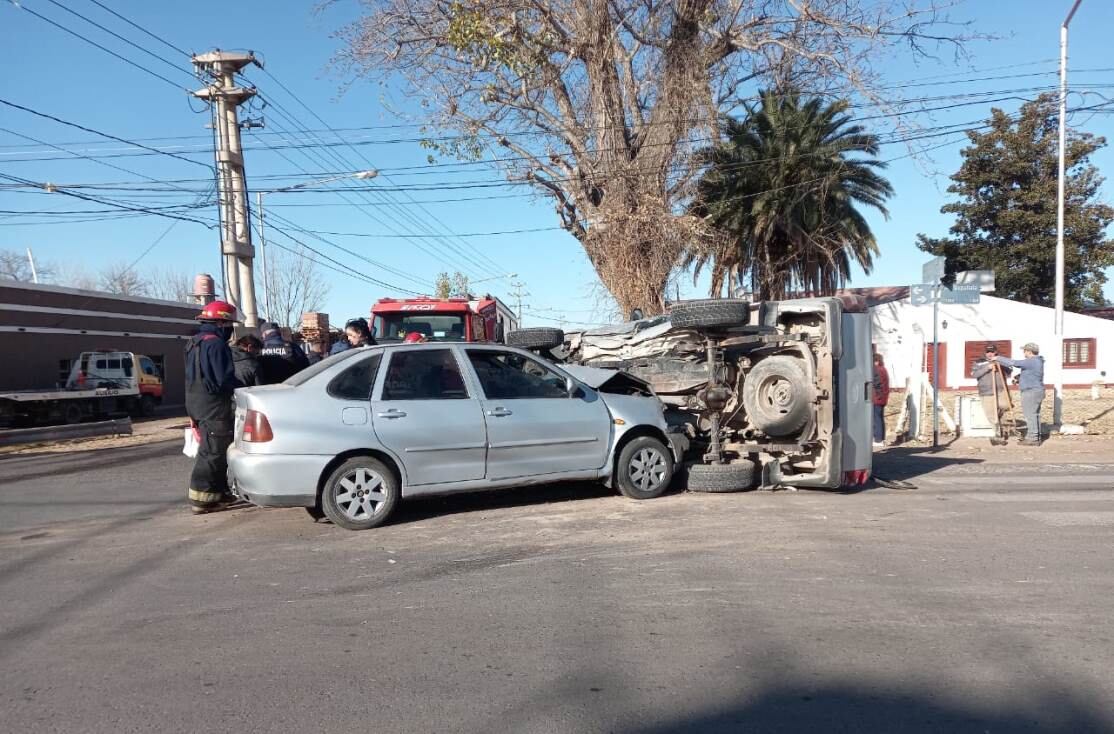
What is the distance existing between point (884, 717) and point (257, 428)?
16.8 ft

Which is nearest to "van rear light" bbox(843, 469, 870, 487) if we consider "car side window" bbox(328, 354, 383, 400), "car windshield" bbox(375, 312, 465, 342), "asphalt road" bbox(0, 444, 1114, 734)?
"asphalt road" bbox(0, 444, 1114, 734)

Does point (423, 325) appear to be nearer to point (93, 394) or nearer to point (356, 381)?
point (356, 381)

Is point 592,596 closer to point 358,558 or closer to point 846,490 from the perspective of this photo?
point 358,558

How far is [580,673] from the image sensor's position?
3920 millimetres

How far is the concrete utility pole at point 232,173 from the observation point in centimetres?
2417

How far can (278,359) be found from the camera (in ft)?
28.8

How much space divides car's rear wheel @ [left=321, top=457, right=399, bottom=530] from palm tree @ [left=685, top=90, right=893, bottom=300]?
55.2 ft

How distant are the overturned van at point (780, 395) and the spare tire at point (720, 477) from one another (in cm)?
1

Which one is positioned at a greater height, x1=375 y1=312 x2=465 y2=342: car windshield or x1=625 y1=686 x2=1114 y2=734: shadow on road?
x1=375 y1=312 x2=465 y2=342: car windshield

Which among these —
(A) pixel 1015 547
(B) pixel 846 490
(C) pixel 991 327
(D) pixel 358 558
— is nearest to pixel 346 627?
(D) pixel 358 558

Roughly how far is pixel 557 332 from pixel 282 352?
3383 mm

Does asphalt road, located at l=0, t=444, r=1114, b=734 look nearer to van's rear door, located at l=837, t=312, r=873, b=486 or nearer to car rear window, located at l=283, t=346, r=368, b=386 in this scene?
van's rear door, located at l=837, t=312, r=873, b=486

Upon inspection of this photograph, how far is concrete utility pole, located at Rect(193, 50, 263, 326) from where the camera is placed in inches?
952

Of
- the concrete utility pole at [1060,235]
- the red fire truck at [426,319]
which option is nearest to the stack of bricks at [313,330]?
the red fire truck at [426,319]
